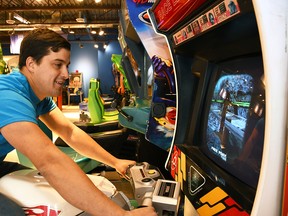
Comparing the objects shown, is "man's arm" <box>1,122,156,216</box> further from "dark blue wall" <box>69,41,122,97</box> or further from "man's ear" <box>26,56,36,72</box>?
"dark blue wall" <box>69,41,122,97</box>

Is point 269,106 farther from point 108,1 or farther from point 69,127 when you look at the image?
point 108,1

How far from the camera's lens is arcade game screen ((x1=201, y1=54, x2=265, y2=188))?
0.78m

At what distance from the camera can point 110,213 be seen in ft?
2.84

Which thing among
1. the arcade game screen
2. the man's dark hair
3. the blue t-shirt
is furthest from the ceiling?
the arcade game screen

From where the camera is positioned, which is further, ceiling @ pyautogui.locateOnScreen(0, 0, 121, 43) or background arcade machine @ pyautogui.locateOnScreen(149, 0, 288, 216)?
ceiling @ pyautogui.locateOnScreen(0, 0, 121, 43)

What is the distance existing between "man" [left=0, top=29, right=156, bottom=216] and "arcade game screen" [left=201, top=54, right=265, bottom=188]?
0.33m

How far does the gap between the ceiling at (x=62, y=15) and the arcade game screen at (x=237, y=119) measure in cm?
799

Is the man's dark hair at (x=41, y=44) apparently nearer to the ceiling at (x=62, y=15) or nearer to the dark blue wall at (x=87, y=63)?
the ceiling at (x=62, y=15)

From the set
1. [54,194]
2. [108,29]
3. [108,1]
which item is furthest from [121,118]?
[108,29]

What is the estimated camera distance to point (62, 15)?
36.2 feet

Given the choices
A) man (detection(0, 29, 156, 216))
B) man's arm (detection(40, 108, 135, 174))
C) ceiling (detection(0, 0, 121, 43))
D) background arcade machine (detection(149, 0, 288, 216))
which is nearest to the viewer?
background arcade machine (detection(149, 0, 288, 216))

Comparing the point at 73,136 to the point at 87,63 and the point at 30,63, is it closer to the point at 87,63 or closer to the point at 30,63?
the point at 30,63

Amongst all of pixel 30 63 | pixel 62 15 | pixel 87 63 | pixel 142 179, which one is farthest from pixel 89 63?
pixel 142 179

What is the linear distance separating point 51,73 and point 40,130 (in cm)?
35
